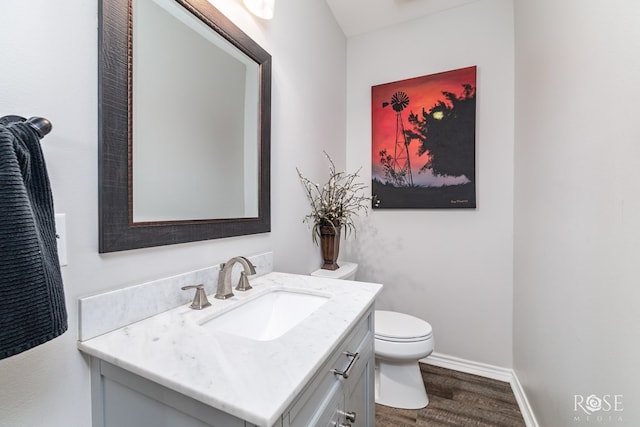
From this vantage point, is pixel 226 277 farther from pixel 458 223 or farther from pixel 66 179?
pixel 458 223

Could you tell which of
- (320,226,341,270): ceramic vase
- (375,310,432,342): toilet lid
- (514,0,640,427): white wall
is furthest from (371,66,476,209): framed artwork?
(375,310,432,342): toilet lid

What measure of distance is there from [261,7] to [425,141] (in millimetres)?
1332

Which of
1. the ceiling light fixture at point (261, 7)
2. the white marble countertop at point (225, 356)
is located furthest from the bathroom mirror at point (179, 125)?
the white marble countertop at point (225, 356)

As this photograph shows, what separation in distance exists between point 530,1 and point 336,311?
6.21 ft

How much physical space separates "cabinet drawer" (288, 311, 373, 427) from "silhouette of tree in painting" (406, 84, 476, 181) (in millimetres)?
1439

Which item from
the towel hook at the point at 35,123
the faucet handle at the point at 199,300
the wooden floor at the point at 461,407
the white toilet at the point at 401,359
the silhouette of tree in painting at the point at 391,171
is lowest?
the wooden floor at the point at 461,407

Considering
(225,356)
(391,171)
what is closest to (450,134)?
(391,171)

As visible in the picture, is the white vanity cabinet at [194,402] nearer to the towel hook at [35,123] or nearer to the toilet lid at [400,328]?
the towel hook at [35,123]

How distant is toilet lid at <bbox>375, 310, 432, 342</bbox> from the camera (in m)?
1.55

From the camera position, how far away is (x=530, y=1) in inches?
58.9

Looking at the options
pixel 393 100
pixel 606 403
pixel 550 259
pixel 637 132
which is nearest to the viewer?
pixel 637 132

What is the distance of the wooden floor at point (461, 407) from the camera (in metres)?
1.49

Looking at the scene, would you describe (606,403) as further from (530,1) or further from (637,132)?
(530,1)

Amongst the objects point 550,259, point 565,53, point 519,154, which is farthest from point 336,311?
point 519,154
